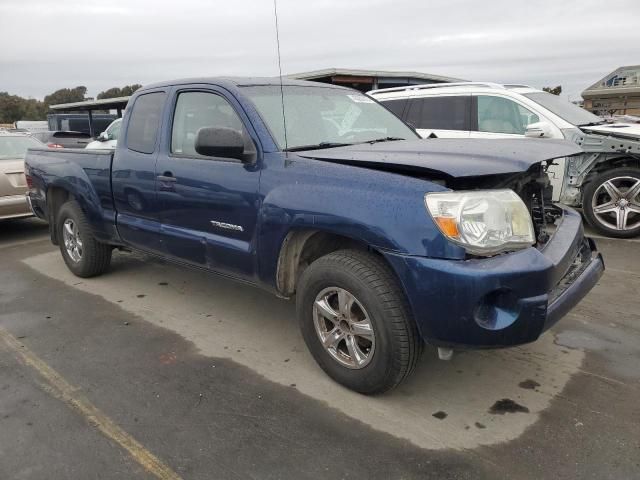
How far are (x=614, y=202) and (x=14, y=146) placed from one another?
26.7ft

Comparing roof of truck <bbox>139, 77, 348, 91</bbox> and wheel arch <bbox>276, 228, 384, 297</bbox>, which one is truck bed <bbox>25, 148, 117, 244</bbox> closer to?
roof of truck <bbox>139, 77, 348, 91</bbox>

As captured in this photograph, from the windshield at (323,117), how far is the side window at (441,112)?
332 cm

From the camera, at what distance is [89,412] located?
287 cm

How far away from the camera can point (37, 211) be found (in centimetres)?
578

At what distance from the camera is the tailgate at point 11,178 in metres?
7.07

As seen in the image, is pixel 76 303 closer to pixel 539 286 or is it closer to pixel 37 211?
pixel 37 211

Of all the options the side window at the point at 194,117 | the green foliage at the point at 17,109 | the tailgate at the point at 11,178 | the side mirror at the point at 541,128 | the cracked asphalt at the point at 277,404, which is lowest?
the cracked asphalt at the point at 277,404

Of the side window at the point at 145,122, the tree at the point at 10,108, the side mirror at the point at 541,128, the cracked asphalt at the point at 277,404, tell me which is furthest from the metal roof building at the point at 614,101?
the tree at the point at 10,108

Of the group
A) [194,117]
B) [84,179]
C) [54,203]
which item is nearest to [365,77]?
[54,203]

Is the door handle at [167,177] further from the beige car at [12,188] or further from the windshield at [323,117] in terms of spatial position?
the beige car at [12,188]

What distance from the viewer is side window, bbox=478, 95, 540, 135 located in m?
6.82

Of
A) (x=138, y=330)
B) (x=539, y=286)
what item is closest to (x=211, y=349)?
(x=138, y=330)

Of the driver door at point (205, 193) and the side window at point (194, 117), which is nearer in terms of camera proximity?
the driver door at point (205, 193)

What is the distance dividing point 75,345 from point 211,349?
99cm
